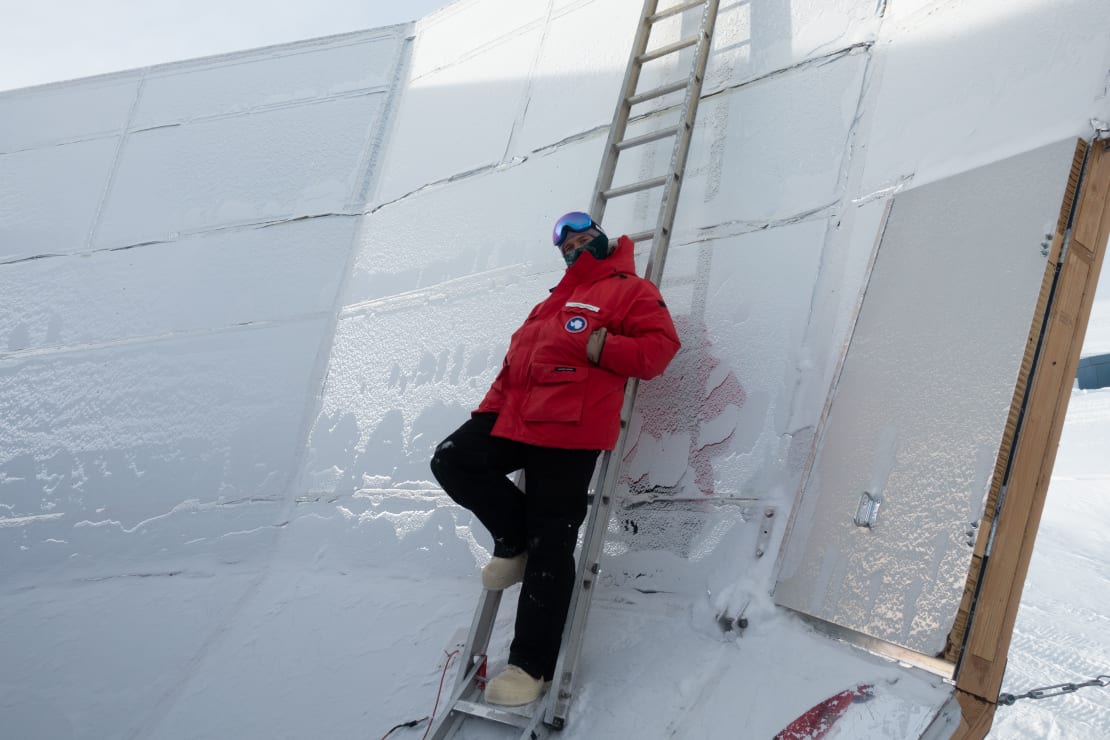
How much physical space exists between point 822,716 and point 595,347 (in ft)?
3.08

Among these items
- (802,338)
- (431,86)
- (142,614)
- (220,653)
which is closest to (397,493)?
(220,653)

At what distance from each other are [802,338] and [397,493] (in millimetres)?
1473

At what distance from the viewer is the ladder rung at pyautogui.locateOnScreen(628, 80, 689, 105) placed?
124 inches

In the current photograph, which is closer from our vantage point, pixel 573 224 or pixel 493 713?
pixel 493 713

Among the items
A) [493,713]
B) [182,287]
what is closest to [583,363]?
[493,713]

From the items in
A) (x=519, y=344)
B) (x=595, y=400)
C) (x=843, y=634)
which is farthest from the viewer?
(x=519, y=344)

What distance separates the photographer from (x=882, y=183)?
2.59 metres

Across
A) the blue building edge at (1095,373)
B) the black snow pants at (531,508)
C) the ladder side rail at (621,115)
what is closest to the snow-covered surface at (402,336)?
the ladder side rail at (621,115)

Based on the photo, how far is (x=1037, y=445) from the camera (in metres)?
1.98

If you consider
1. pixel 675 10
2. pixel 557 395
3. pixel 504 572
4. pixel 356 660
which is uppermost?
pixel 675 10

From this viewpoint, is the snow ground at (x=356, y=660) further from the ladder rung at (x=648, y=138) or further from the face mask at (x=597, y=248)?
the ladder rung at (x=648, y=138)

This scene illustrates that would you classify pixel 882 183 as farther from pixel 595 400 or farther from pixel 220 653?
pixel 220 653

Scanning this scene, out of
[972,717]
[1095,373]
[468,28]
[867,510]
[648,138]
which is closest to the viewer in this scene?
[972,717]

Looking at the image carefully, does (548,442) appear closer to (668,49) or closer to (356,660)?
(356,660)
